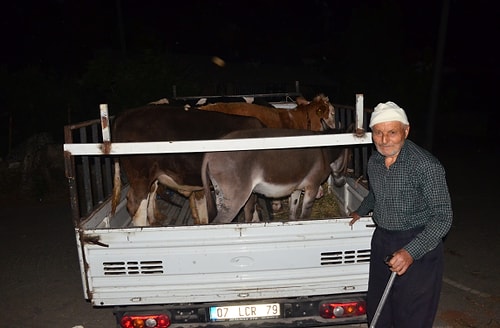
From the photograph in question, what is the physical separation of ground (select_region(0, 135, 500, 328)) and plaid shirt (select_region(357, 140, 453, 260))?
2231mm

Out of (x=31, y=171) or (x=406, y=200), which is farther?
(x=31, y=171)

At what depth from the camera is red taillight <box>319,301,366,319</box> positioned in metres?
3.33

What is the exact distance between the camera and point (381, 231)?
2984 mm

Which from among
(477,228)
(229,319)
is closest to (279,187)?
(229,319)

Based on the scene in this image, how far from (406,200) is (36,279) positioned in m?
5.04

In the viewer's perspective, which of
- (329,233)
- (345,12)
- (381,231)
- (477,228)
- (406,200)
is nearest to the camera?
(406,200)

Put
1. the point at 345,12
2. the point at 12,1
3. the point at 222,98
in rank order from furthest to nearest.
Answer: the point at 345,12 → the point at 12,1 → the point at 222,98

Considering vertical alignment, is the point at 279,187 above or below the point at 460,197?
above

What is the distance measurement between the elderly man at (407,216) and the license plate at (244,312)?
0.83 m

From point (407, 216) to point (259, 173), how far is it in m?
1.61

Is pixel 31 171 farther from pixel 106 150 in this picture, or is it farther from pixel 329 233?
pixel 329 233

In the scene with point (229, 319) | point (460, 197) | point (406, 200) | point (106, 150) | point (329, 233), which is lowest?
point (460, 197)

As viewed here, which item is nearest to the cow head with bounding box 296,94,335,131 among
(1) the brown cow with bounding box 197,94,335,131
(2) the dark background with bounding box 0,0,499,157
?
(1) the brown cow with bounding box 197,94,335,131

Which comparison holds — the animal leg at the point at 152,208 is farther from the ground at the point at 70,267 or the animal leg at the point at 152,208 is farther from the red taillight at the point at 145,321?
the red taillight at the point at 145,321
